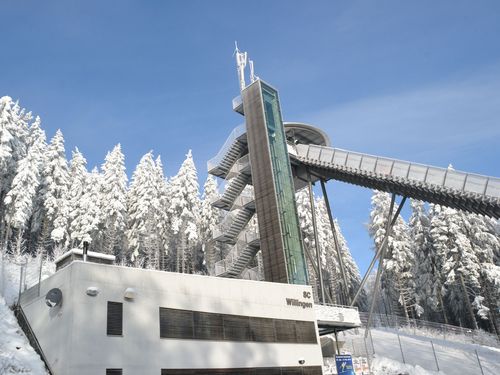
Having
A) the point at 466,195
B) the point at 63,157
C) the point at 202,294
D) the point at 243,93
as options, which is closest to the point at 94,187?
the point at 63,157

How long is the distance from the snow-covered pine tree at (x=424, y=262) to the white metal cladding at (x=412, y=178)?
26.9m

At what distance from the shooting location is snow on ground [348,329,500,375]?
30719 mm

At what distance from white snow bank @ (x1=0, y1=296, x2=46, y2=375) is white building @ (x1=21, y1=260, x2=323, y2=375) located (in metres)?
0.53

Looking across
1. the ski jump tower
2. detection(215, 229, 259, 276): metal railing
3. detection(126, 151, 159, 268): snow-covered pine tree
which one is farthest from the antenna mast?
detection(126, 151, 159, 268): snow-covered pine tree

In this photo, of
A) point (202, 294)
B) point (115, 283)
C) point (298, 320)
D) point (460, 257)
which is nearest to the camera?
point (115, 283)

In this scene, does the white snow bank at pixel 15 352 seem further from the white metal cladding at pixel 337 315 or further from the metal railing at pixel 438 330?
Answer: the metal railing at pixel 438 330

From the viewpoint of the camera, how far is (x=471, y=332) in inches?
1772

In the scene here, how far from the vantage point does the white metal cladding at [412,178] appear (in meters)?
26.2

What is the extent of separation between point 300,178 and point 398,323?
2455 cm

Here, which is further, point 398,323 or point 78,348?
point 398,323

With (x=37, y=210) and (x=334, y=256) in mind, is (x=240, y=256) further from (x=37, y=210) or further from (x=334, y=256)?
(x=334, y=256)

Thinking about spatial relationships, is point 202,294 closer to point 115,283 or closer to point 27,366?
point 115,283

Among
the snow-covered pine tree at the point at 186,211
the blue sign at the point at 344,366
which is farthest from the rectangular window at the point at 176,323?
the snow-covered pine tree at the point at 186,211

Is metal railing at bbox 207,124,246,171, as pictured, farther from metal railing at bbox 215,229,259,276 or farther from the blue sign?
the blue sign
